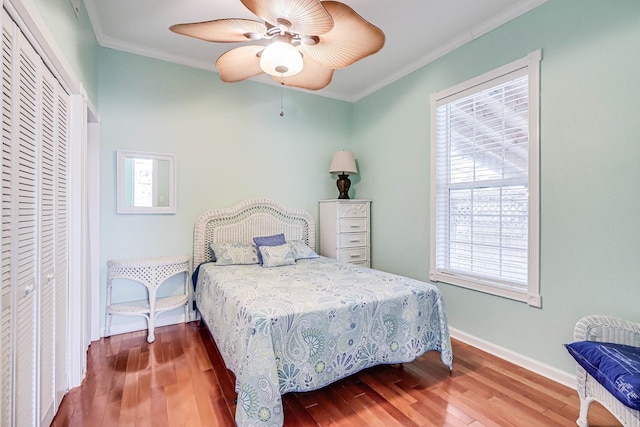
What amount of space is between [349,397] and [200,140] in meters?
2.90

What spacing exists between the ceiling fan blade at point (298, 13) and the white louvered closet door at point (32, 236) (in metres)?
1.05

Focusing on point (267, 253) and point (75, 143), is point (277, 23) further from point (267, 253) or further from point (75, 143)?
point (267, 253)

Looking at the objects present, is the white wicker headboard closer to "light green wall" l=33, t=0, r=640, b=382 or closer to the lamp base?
"light green wall" l=33, t=0, r=640, b=382

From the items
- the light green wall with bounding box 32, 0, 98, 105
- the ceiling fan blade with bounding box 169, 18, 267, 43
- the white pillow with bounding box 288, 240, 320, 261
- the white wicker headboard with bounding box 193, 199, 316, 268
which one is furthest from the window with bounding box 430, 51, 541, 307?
the light green wall with bounding box 32, 0, 98, 105

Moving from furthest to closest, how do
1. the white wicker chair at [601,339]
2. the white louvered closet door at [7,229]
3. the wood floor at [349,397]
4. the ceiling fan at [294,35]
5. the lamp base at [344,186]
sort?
the lamp base at [344,186] → the wood floor at [349,397] → the ceiling fan at [294,35] → the white wicker chair at [601,339] → the white louvered closet door at [7,229]

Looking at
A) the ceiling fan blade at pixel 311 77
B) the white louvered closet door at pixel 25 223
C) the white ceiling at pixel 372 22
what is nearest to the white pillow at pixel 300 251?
the ceiling fan blade at pixel 311 77

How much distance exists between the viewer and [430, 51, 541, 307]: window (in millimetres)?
2371

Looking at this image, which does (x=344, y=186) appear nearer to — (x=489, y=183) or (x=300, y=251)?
(x=300, y=251)

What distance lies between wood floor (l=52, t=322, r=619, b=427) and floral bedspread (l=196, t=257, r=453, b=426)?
198 mm

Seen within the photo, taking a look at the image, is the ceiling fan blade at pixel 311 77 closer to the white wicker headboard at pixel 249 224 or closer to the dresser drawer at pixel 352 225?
the white wicker headboard at pixel 249 224

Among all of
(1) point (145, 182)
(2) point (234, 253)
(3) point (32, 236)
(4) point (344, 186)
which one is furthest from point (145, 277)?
(4) point (344, 186)

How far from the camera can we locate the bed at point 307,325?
1.63m

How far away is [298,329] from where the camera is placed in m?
1.77

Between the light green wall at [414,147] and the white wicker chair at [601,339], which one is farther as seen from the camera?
the light green wall at [414,147]
